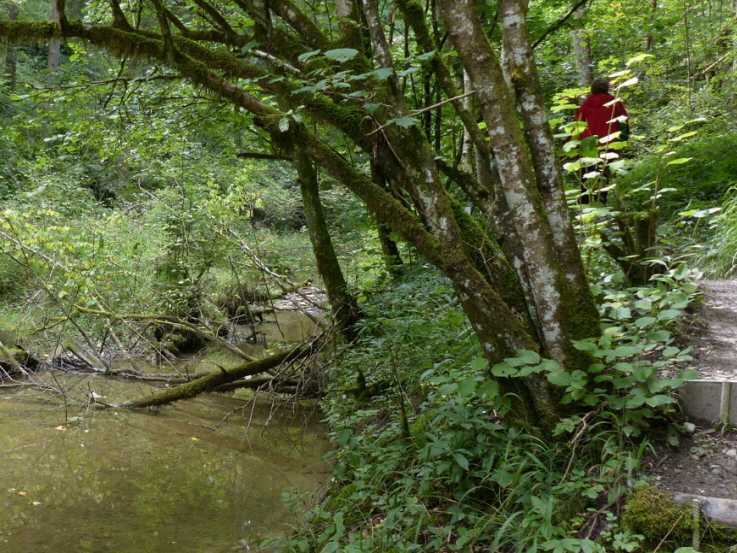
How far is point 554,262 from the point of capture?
2646 millimetres

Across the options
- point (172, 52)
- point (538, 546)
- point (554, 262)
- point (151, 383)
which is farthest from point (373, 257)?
point (538, 546)

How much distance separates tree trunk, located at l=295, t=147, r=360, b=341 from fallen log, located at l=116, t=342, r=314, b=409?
582mm

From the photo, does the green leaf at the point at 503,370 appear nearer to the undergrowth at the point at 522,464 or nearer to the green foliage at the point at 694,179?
the undergrowth at the point at 522,464

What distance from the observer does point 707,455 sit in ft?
7.93

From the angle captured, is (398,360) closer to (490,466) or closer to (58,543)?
(490,466)

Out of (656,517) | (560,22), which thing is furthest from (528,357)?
(560,22)

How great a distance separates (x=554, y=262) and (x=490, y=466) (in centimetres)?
100

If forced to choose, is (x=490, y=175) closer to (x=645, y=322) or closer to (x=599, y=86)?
(x=645, y=322)

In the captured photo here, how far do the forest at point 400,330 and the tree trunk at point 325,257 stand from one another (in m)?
0.04

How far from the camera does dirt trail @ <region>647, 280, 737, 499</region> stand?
2252 mm

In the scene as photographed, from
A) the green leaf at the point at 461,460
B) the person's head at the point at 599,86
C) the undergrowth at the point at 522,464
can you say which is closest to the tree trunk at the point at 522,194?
the undergrowth at the point at 522,464

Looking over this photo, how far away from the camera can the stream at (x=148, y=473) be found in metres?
3.93

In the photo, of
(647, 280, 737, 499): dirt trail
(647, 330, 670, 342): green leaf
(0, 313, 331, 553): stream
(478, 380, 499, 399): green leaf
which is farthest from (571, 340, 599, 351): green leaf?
(0, 313, 331, 553): stream

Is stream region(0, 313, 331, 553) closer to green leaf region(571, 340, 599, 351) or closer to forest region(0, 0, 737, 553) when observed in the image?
forest region(0, 0, 737, 553)
